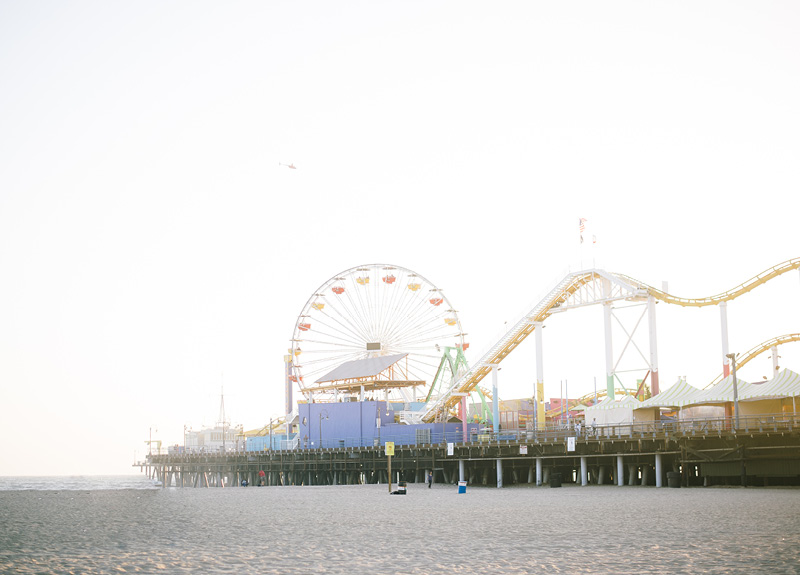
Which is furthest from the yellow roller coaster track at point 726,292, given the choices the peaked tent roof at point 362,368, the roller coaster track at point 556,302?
the peaked tent roof at point 362,368

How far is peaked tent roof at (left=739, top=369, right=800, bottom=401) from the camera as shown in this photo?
45844 mm

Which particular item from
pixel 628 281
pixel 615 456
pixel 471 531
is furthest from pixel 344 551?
pixel 628 281

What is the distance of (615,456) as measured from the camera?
46.9 meters

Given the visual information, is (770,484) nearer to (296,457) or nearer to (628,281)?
(628,281)

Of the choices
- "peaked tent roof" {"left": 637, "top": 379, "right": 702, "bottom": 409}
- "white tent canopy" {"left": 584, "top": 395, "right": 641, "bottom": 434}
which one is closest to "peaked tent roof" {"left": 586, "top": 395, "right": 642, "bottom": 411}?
"white tent canopy" {"left": 584, "top": 395, "right": 641, "bottom": 434}

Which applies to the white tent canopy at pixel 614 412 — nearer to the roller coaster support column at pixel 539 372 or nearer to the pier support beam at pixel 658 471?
the roller coaster support column at pixel 539 372

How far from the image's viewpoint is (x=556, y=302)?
60.8 meters

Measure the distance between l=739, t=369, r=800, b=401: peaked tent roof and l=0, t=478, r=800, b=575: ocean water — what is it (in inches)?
698

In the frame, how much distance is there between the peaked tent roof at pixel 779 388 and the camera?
1805 inches

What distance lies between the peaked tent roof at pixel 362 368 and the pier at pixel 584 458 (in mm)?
9731

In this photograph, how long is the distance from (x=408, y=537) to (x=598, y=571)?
6.10 meters

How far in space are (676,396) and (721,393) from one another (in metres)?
2.61

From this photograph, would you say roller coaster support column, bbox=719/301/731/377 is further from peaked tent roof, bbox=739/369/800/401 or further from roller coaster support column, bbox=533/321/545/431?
roller coaster support column, bbox=533/321/545/431

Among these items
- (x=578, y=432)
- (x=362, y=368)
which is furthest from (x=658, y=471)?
(x=362, y=368)
